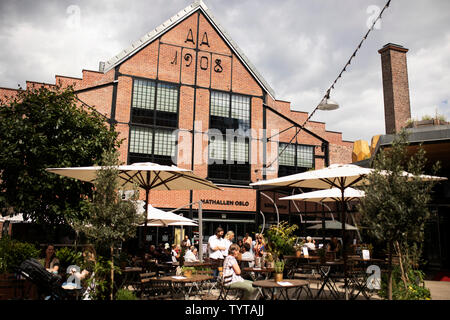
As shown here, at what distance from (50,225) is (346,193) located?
940 centimetres

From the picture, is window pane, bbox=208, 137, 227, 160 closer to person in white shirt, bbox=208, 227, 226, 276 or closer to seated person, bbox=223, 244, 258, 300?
person in white shirt, bbox=208, 227, 226, 276

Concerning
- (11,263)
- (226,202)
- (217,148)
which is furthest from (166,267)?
(217,148)

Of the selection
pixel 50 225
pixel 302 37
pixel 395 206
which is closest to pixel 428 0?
pixel 302 37

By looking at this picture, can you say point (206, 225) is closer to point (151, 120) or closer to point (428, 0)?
point (151, 120)

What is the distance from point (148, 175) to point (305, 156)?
689 inches

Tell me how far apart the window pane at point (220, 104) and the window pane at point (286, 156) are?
411 cm

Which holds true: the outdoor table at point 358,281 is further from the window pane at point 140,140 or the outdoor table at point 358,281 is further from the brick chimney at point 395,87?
the window pane at point 140,140

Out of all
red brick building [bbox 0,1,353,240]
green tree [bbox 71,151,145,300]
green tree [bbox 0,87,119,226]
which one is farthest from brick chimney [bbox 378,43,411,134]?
green tree [bbox 71,151,145,300]

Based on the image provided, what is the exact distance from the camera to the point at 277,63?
15492 mm

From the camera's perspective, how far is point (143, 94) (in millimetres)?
20688

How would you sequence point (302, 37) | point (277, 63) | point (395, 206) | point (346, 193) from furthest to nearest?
1. point (277, 63)
2. point (302, 37)
3. point (346, 193)
4. point (395, 206)

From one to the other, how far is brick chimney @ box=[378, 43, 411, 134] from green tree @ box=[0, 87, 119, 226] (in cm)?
1642

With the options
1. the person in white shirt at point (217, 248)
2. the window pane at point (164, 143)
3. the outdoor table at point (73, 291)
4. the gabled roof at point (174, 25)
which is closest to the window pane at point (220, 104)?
the gabled roof at point (174, 25)

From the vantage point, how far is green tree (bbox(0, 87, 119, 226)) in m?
10.6
